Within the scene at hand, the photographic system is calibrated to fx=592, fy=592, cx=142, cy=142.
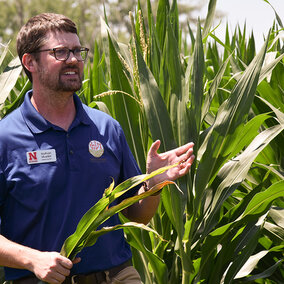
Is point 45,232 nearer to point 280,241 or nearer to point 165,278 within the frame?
point 165,278

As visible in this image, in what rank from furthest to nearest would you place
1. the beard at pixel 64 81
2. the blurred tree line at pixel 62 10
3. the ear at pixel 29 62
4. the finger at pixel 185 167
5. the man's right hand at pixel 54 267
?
the blurred tree line at pixel 62 10
the ear at pixel 29 62
the beard at pixel 64 81
the finger at pixel 185 167
the man's right hand at pixel 54 267

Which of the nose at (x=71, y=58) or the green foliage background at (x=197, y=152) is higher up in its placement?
the nose at (x=71, y=58)

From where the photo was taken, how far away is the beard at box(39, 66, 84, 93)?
207 centimetres

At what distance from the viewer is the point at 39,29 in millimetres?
2176

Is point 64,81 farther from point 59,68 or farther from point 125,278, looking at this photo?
point 125,278

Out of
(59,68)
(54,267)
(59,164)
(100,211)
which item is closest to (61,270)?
(54,267)

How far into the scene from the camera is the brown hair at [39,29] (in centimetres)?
216

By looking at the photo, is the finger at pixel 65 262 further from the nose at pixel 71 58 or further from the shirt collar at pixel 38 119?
the nose at pixel 71 58

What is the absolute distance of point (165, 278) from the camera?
7.80ft

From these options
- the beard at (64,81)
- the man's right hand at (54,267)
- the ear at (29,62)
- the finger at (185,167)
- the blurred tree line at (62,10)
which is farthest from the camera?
the blurred tree line at (62,10)

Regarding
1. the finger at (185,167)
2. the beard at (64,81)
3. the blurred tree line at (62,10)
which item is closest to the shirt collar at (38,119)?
the beard at (64,81)

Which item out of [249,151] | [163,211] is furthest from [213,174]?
[163,211]

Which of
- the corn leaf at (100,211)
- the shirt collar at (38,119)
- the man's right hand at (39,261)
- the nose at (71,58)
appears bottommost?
the man's right hand at (39,261)

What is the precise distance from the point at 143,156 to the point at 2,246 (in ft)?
3.04
